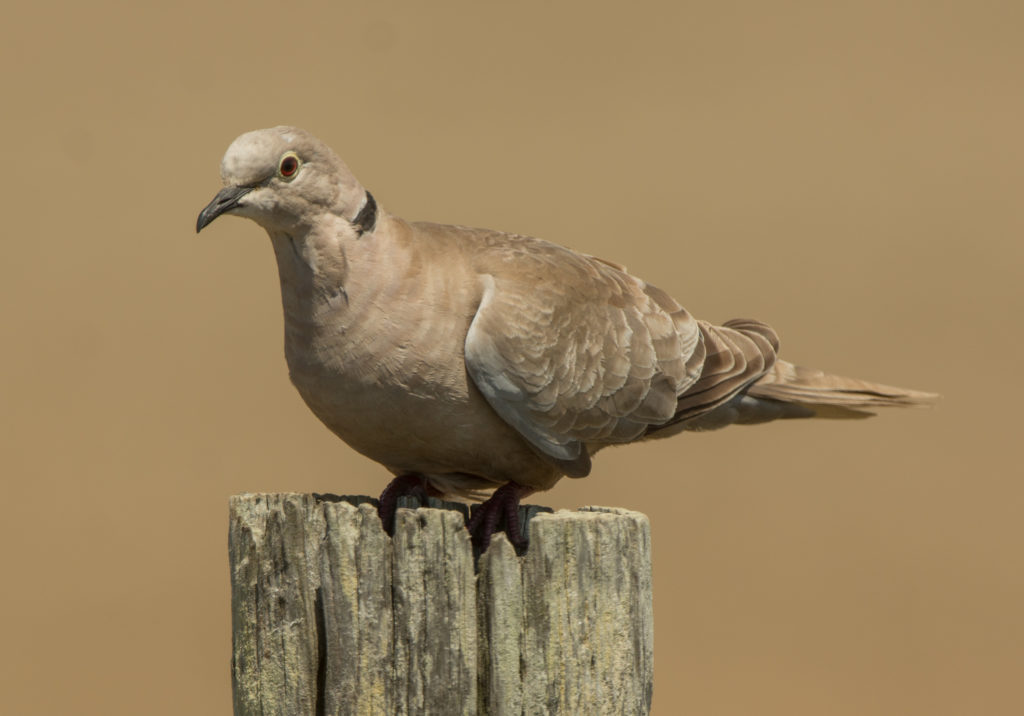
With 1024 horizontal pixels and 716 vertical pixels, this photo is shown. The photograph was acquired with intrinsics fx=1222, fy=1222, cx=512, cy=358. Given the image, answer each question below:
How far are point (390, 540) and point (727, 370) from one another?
239 centimetres

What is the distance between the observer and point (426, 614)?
9.82 ft

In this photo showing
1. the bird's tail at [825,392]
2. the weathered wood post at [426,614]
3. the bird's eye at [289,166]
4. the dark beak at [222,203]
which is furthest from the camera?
the bird's tail at [825,392]

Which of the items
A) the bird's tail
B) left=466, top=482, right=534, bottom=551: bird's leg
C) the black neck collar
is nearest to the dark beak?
the black neck collar

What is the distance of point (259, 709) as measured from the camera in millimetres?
3107

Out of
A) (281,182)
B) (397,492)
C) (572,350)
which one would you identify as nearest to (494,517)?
(397,492)

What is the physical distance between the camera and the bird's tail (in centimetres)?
538

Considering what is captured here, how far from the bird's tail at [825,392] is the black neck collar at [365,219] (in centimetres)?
201

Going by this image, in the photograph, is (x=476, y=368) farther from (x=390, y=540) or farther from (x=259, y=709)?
(x=259, y=709)

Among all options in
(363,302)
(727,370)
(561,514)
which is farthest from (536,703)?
(727,370)

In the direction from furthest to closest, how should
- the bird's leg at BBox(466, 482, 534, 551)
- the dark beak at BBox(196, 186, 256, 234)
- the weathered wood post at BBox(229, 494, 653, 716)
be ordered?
1. the dark beak at BBox(196, 186, 256, 234)
2. the bird's leg at BBox(466, 482, 534, 551)
3. the weathered wood post at BBox(229, 494, 653, 716)

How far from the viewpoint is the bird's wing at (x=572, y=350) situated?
4137mm

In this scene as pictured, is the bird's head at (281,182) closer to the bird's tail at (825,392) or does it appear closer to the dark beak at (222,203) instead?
the dark beak at (222,203)

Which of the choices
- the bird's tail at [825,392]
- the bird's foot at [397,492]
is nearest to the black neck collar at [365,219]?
the bird's foot at [397,492]

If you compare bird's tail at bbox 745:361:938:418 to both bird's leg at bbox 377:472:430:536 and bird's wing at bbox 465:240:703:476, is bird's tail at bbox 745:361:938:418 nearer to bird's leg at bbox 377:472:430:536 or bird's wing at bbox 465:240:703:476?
bird's wing at bbox 465:240:703:476
